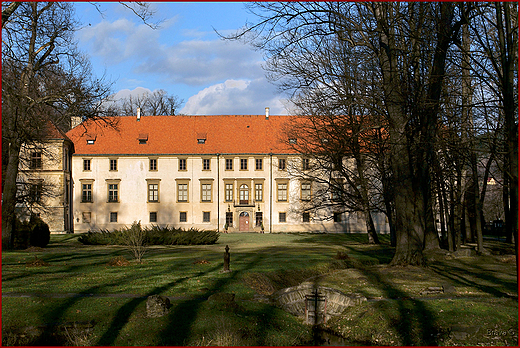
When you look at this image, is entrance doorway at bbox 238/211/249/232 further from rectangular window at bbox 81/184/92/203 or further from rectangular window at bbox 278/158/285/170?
rectangular window at bbox 81/184/92/203

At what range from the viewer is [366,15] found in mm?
18312

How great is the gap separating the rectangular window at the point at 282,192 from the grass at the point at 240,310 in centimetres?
3678

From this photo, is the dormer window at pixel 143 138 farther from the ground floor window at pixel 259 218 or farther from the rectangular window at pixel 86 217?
the ground floor window at pixel 259 218

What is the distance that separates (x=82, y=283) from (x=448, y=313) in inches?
423

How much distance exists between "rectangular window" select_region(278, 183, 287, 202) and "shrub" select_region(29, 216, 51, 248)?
29.5m

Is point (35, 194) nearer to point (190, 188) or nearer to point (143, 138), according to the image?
point (190, 188)

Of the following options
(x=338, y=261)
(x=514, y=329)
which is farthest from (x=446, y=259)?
(x=514, y=329)

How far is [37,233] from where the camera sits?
2969cm

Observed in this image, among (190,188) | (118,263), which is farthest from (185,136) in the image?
(118,263)

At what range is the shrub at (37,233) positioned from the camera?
29.3 meters

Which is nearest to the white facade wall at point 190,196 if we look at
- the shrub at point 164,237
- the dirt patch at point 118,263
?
the shrub at point 164,237

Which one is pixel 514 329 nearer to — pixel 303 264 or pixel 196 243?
pixel 303 264

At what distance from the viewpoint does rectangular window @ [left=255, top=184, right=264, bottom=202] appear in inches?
2192

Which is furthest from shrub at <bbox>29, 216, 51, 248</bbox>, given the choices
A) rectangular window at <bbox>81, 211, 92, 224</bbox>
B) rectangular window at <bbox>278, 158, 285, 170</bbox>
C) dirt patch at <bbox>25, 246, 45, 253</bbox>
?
rectangular window at <bbox>278, 158, 285, 170</bbox>
